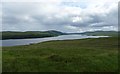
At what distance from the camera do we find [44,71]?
24.6 m

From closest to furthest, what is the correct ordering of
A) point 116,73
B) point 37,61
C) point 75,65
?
point 116,73, point 75,65, point 37,61

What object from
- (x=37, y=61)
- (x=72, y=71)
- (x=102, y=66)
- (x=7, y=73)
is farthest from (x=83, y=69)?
(x=7, y=73)

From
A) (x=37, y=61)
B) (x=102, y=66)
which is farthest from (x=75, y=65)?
(x=37, y=61)

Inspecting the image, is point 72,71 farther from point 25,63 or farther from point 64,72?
point 25,63

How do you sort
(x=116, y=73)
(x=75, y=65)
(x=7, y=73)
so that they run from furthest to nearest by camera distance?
(x=75, y=65), (x=116, y=73), (x=7, y=73)

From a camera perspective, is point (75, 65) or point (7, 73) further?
point (75, 65)

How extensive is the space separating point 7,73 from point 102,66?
13.2 metres

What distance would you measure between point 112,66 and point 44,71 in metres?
10.4

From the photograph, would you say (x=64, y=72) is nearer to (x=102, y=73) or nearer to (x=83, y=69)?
(x=83, y=69)

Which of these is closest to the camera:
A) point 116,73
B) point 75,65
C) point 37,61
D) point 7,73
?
point 7,73

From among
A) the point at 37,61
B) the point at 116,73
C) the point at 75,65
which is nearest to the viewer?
the point at 116,73

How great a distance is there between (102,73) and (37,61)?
9881 millimetres

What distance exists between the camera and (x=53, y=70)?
2503 centimetres

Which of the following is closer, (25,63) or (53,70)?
(53,70)
